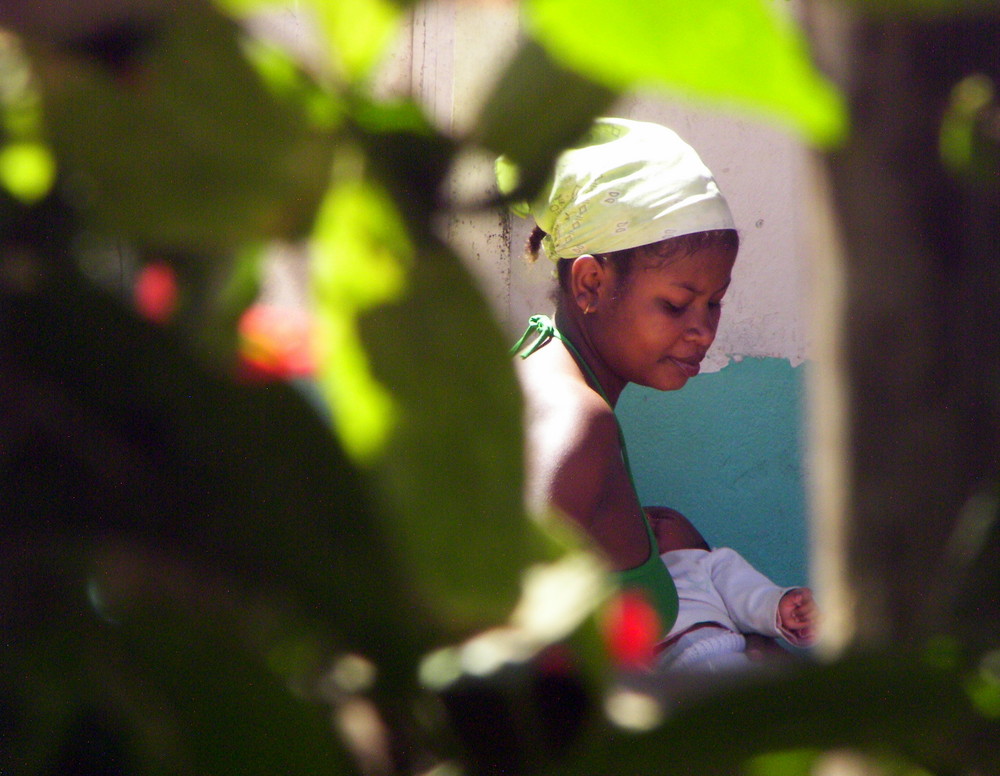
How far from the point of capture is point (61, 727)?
0.25 m

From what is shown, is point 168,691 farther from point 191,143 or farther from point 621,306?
point 621,306

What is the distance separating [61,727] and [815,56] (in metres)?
0.24

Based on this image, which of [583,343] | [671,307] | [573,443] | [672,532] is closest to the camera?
[573,443]

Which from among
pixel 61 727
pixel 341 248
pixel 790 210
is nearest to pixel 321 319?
pixel 341 248

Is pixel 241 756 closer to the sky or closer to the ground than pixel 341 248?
closer to the ground

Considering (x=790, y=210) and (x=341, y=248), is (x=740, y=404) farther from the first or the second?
(x=341, y=248)

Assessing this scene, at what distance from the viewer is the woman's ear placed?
6.69 ft

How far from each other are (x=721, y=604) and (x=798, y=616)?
206mm

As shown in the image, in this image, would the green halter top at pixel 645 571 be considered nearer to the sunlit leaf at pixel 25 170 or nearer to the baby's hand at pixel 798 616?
the baby's hand at pixel 798 616

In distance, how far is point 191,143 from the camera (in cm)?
21

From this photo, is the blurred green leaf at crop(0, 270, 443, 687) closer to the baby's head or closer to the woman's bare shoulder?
the woman's bare shoulder

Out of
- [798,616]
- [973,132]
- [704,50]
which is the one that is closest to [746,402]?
[798,616]

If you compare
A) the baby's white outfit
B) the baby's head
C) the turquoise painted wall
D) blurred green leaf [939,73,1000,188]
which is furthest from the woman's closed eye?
blurred green leaf [939,73,1000,188]

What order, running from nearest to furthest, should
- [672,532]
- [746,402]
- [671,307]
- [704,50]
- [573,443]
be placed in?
[704,50] < [573,443] < [671,307] < [672,532] < [746,402]
